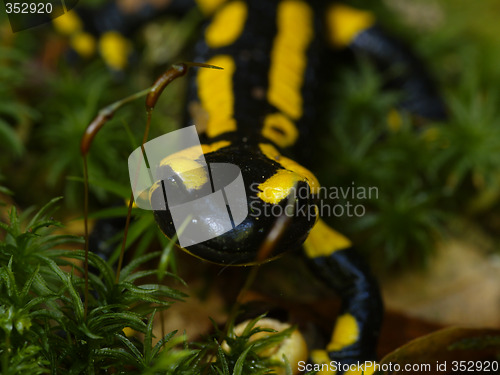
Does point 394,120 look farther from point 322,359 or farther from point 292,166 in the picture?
point 322,359

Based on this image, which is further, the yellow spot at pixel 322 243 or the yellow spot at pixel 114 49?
the yellow spot at pixel 114 49

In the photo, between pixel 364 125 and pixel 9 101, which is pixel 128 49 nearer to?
pixel 9 101

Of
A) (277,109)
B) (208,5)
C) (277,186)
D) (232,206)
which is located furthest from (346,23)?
(232,206)

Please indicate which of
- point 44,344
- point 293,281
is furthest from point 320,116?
point 44,344

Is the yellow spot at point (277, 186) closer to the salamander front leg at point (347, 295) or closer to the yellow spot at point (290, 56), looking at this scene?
the salamander front leg at point (347, 295)

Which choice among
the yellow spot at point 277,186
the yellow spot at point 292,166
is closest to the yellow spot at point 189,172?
the yellow spot at point 277,186

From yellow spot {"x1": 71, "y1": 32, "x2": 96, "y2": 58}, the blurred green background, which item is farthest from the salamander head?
yellow spot {"x1": 71, "y1": 32, "x2": 96, "y2": 58}

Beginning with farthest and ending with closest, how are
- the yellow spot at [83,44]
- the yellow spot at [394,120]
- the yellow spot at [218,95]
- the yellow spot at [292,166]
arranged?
the yellow spot at [83,44] < the yellow spot at [394,120] < the yellow spot at [218,95] < the yellow spot at [292,166]
